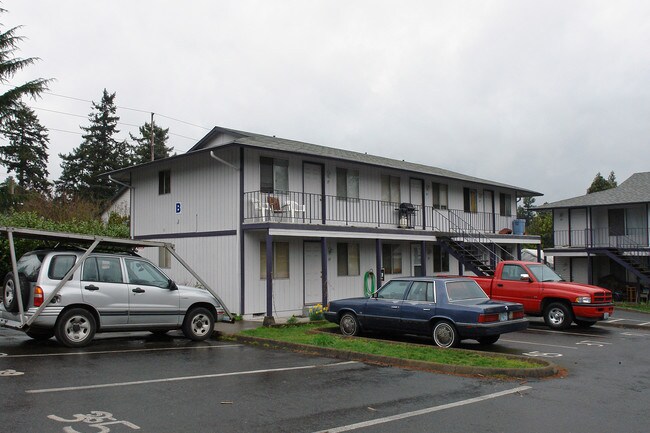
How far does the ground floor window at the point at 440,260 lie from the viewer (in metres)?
26.6

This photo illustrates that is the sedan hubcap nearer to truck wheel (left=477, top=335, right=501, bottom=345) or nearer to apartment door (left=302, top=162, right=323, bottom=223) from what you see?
truck wheel (left=477, top=335, right=501, bottom=345)

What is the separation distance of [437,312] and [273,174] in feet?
29.4

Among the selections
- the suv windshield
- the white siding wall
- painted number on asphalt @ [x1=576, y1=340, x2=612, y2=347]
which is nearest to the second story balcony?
the white siding wall

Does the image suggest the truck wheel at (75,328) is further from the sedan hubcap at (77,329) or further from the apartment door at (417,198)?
the apartment door at (417,198)

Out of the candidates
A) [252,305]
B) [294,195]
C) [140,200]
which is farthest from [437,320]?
[140,200]

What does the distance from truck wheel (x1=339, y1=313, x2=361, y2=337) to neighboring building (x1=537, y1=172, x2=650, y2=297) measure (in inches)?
852

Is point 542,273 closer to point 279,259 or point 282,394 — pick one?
point 279,259

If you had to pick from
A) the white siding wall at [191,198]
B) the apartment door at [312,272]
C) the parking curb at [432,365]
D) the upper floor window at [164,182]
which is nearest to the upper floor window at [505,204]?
the apartment door at [312,272]

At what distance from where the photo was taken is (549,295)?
648 inches

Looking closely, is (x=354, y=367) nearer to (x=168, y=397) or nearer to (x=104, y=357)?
(x=168, y=397)

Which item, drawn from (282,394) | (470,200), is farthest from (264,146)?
(470,200)

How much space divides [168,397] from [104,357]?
3.66m

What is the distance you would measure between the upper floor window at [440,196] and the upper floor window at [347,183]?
5.49 meters

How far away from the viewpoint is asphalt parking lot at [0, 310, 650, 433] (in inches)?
247
